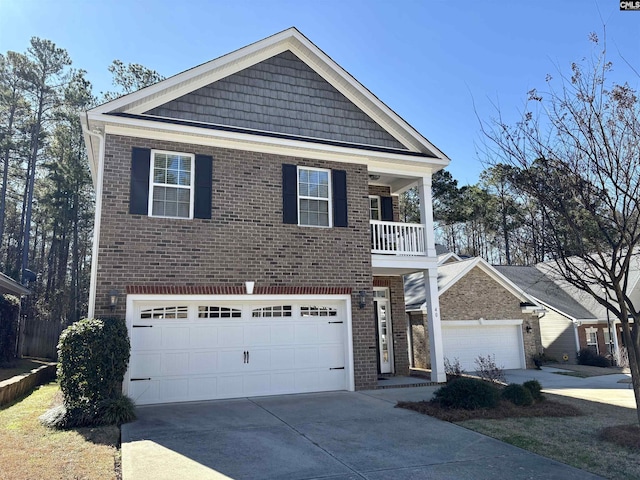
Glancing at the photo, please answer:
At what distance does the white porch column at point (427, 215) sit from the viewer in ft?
44.8

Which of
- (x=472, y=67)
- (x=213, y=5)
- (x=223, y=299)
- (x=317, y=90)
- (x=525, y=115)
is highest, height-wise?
(x=213, y=5)

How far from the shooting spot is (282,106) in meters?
12.6

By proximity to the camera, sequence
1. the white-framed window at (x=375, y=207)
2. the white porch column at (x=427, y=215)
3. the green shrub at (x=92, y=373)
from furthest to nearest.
Answer: the white-framed window at (x=375, y=207)
the white porch column at (x=427, y=215)
the green shrub at (x=92, y=373)

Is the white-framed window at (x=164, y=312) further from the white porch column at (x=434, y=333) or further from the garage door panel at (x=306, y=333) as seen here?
the white porch column at (x=434, y=333)

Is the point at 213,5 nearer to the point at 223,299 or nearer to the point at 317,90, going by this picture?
the point at 317,90

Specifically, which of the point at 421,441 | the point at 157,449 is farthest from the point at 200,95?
the point at 421,441

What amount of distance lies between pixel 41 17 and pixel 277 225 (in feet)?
24.6

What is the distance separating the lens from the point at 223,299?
10961 millimetres

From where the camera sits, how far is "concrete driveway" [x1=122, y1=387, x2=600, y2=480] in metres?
5.77

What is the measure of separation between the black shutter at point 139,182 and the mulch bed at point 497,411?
694 centimetres

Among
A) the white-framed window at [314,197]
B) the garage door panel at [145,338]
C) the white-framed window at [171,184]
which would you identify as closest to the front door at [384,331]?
the white-framed window at [314,197]

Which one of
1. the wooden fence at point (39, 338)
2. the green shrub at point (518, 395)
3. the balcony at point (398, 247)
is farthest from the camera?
the wooden fence at point (39, 338)

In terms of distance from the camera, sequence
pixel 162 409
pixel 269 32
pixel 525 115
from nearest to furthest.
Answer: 1. pixel 525 115
2. pixel 162 409
3. pixel 269 32

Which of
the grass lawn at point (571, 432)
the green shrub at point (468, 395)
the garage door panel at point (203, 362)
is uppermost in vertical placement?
the garage door panel at point (203, 362)
